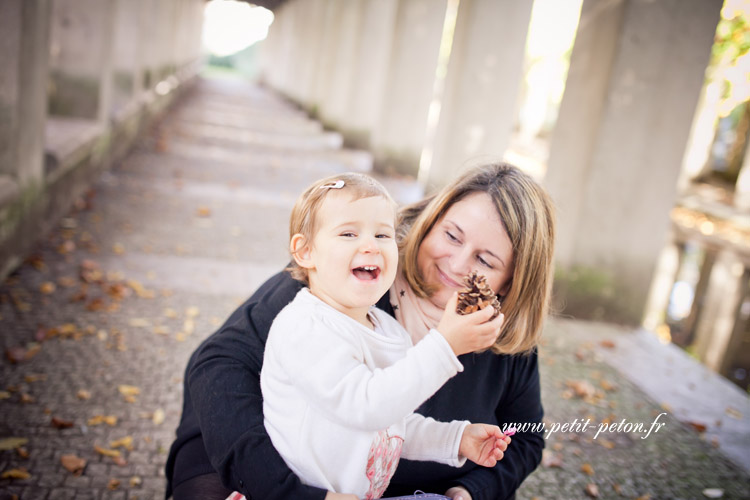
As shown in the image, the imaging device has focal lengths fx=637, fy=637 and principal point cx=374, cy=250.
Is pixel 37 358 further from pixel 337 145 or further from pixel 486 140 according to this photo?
pixel 337 145

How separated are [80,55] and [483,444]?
27.9 feet

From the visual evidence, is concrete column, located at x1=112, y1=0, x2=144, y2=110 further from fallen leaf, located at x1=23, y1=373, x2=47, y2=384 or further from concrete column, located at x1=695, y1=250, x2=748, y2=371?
concrete column, located at x1=695, y1=250, x2=748, y2=371

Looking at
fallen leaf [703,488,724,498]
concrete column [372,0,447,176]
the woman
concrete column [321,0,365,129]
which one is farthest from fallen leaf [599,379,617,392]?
concrete column [321,0,365,129]

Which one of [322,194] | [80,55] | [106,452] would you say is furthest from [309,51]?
[322,194]

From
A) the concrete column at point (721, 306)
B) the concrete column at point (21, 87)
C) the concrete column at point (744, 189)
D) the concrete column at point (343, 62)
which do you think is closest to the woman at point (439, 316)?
the concrete column at point (21, 87)

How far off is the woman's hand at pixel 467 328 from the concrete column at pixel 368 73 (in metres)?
14.1

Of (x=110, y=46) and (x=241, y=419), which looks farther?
(x=110, y=46)

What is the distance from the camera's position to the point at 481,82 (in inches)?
400

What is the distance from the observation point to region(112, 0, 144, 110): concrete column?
1120cm

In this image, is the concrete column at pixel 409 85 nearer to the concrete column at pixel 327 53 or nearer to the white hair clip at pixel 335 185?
the concrete column at pixel 327 53

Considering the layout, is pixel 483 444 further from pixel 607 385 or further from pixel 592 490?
pixel 607 385

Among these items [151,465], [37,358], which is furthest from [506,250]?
[37,358]

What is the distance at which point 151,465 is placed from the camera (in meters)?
3.31

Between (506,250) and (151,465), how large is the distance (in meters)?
2.22
